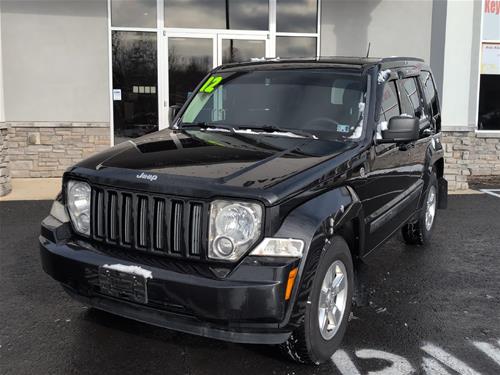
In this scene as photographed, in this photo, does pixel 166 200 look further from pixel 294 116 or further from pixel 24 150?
pixel 24 150

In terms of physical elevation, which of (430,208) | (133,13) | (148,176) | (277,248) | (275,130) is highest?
(133,13)

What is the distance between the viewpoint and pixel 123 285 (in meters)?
3.03

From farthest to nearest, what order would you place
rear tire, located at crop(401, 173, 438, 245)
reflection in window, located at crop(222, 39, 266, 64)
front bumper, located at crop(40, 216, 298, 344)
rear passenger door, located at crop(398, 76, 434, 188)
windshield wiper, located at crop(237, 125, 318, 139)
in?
reflection in window, located at crop(222, 39, 266, 64) < rear tire, located at crop(401, 173, 438, 245) < rear passenger door, located at crop(398, 76, 434, 188) < windshield wiper, located at crop(237, 125, 318, 139) < front bumper, located at crop(40, 216, 298, 344)

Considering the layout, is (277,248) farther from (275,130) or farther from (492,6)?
(492,6)

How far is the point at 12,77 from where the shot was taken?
993cm

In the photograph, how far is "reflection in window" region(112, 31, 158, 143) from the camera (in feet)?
33.8

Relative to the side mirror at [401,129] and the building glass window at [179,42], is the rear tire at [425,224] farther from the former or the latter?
the building glass window at [179,42]

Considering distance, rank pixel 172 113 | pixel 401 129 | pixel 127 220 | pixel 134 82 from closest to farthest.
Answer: pixel 127 220 → pixel 401 129 → pixel 172 113 → pixel 134 82

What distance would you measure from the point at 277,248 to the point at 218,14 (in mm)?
8598

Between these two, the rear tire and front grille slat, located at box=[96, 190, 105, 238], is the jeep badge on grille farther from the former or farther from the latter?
the rear tire

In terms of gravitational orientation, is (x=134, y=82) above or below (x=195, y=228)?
above

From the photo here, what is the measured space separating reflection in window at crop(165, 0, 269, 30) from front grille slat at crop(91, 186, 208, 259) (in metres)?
7.84

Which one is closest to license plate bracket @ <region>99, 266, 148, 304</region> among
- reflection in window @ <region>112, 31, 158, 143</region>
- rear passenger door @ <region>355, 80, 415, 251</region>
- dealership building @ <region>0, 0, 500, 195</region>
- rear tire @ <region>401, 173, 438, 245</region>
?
rear passenger door @ <region>355, 80, 415, 251</region>

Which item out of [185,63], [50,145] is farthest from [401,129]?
[50,145]
